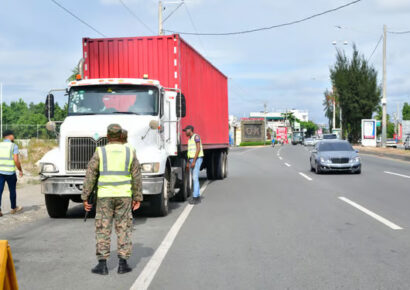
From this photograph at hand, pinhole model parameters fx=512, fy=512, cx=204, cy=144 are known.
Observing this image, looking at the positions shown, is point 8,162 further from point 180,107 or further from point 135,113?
point 180,107

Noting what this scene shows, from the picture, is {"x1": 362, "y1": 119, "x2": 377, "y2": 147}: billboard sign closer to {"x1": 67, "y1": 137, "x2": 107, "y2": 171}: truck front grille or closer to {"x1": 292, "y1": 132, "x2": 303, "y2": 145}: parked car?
{"x1": 67, "y1": 137, "x2": 107, "y2": 171}: truck front grille

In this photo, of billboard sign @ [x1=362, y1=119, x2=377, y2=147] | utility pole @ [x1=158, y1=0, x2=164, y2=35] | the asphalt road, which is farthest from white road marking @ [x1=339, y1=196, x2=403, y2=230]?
billboard sign @ [x1=362, y1=119, x2=377, y2=147]

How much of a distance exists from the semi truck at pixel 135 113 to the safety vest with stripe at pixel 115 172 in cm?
340

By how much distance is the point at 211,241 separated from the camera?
23.8ft

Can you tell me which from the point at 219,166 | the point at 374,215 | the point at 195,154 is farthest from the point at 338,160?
the point at 374,215

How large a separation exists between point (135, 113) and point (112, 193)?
468cm

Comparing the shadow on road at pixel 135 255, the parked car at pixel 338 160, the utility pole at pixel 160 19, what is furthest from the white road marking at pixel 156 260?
the utility pole at pixel 160 19

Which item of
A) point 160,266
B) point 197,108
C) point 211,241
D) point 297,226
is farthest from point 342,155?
point 160,266

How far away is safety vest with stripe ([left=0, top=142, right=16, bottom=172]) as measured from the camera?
1059 cm

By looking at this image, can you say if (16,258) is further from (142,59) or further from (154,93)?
(142,59)

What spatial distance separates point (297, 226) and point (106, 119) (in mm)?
4101

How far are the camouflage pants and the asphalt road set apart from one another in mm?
274

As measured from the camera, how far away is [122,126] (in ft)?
31.4

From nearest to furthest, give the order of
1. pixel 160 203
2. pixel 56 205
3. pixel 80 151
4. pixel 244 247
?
pixel 244 247, pixel 80 151, pixel 160 203, pixel 56 205
